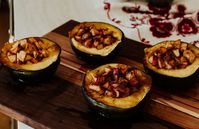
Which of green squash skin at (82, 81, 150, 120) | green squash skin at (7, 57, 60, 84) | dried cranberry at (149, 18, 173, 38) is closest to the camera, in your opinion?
green squash skin at (82, 81, 150, 120)

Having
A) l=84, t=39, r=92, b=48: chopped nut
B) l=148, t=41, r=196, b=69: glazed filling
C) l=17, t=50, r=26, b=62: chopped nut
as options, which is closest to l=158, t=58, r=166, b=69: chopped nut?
l=148, t=41, r=196, b=69: glazed filling

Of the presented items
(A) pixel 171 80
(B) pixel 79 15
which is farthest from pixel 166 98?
(B) pixel 79 15

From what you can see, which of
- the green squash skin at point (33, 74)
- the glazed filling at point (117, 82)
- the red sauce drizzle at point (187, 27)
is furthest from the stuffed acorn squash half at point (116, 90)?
the red sauce drizzle at point (187, 27)

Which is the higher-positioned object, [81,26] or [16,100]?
[81,26]

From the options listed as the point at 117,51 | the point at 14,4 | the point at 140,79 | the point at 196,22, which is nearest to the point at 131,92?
the point at 140,79

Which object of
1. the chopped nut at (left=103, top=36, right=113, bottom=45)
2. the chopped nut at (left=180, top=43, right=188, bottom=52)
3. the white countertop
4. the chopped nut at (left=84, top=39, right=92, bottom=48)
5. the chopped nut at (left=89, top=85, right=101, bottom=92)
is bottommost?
the white countertop

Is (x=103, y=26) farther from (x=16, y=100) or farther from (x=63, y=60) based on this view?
(x=16, y=100)

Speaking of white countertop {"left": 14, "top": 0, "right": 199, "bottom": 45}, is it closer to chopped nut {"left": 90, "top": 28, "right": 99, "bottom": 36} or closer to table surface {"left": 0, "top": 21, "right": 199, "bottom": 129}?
chopped nut {"left": 90, "top": 28, "right": 99, "bottom": 36}

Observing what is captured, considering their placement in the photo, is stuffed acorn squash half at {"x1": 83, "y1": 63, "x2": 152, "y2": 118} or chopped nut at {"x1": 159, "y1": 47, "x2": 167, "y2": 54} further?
chopped nut at {"x1": 159, "y1": 47, "x2": 167, "y2": 54}
